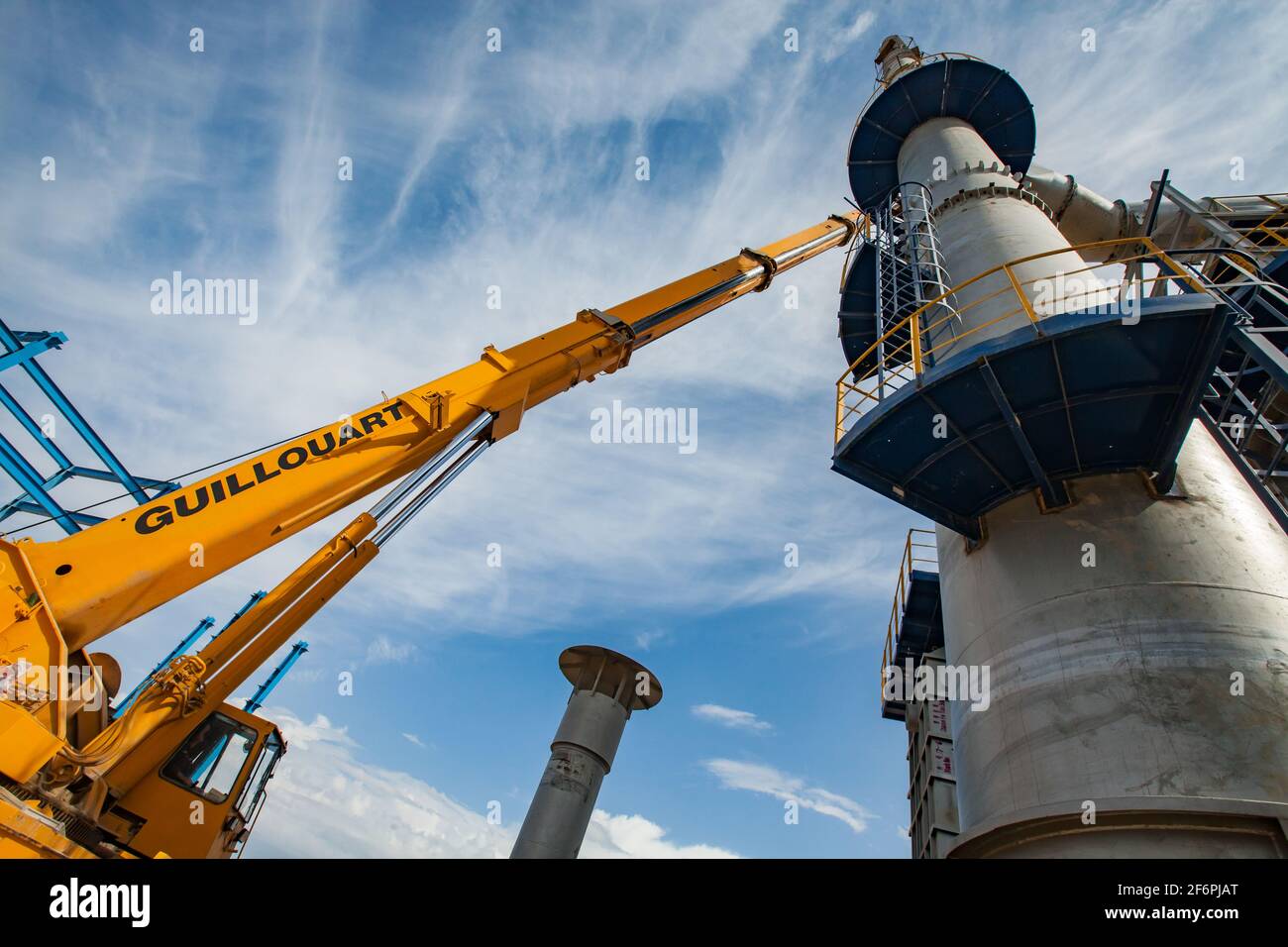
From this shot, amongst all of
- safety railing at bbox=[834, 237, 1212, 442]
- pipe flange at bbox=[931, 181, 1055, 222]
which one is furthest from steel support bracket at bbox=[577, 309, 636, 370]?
pipe flange at bbox=[931, 181, 1055, 222]

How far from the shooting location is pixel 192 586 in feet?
21.8

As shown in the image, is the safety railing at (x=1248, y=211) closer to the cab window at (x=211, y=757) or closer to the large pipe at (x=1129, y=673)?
the large pipe at (x=1129, y=673)

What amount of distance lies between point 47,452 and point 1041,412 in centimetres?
1706

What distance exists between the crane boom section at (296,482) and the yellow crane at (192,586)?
16 mm

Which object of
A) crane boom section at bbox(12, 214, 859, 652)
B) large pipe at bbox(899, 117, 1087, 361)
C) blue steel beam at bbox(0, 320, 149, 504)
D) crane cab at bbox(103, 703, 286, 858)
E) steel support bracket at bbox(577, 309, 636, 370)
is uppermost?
large pipe at bbox(899, 117, 1087, 361)

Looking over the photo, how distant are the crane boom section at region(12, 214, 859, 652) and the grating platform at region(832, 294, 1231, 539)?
4446mm

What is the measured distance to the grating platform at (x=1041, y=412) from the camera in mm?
6855

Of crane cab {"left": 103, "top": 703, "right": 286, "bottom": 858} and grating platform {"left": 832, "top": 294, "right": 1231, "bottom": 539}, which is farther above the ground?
grating platform {"left": 832, "top": 294, "right": 1231, "bottom": 539}

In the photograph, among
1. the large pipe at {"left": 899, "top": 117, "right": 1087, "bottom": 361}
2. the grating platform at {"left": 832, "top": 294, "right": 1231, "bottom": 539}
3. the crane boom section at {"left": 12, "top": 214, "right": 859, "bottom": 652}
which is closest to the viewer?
the crane boom section at {"left": 12, "top": 214, "right": 859, "bottom": 652}

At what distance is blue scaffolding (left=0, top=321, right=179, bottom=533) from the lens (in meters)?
11.6

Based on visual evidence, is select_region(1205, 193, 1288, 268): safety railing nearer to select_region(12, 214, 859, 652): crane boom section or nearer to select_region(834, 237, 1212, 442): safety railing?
select_region(834, 237, 1212, 442): safety railing

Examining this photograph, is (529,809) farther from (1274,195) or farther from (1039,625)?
(1274,195)
